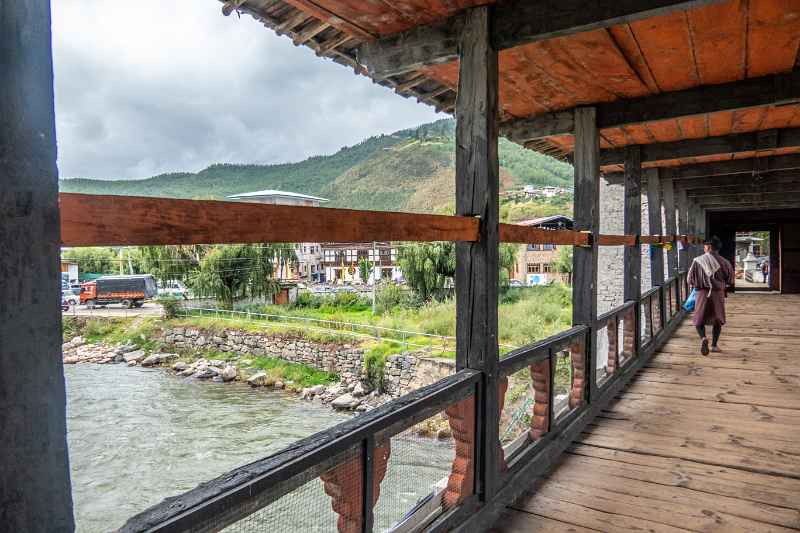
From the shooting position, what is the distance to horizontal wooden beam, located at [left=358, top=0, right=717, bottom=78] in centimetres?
218

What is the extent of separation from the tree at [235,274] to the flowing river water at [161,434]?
7632mm

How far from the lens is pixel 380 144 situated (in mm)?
100312

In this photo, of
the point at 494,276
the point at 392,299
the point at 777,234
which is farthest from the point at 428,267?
the point at 494,276

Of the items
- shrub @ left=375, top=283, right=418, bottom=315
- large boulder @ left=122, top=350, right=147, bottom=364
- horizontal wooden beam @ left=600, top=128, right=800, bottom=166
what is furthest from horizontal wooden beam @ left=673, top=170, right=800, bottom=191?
large boulder @ left=122, top=350, right=147, bottom=364

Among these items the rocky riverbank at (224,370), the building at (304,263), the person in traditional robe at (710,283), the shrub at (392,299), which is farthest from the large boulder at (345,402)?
the building at (304,263)

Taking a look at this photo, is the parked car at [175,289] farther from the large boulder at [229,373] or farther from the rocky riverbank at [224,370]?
the large boulder at [229,373]

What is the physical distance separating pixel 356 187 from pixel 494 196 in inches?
2996

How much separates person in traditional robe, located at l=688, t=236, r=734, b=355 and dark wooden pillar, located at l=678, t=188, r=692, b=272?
399 centimetres

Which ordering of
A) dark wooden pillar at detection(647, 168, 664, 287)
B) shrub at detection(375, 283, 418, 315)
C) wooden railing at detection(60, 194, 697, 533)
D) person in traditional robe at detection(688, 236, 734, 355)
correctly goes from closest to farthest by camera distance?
wooden railing at detection(60, 194, 697, 533), person in traditional robe at detection(688, 236, 734, 355), dark wooden pillar at detection(647, 168, 664, 287), shrub at detection(375, 283, 418, 315)

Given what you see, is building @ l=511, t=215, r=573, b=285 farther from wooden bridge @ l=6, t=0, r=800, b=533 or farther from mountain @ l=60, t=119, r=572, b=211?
wooden bridge @ l=6, t=0, r=800, b=533

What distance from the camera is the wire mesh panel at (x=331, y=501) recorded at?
4.89 feet

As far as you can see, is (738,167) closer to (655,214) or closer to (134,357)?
(655,214)

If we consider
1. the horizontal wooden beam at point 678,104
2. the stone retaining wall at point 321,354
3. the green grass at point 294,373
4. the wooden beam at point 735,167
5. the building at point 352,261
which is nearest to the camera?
the horizontal wooden beam at point 678,104

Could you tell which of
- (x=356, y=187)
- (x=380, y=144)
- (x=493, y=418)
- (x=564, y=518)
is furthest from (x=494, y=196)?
(x=380, y=144)
